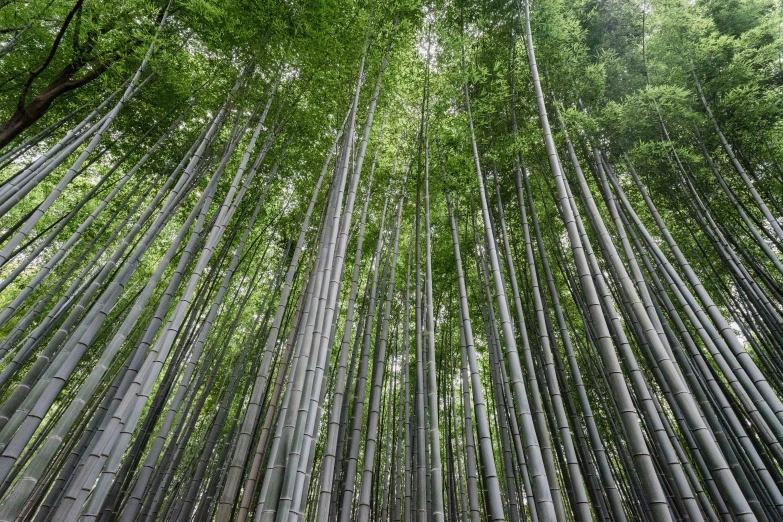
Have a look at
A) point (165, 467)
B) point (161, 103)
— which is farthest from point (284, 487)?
point (161, 103)

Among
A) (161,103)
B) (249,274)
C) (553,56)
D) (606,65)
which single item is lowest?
(249,274)

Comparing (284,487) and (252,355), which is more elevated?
(252,355)

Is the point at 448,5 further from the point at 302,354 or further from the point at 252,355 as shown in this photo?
the point at 252,355

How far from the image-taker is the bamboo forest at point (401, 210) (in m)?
2.14

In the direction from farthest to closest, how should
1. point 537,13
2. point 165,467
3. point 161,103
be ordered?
point 161,103
point 537,13
point 165,467

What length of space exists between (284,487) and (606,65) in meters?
4.65

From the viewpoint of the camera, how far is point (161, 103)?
3.66 metres

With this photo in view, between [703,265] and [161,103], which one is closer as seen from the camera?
[161,103]

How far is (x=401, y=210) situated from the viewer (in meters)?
3.77

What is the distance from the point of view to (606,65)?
12.8 ft

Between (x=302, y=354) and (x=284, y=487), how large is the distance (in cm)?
54

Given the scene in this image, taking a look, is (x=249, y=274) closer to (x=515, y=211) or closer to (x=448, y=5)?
(x=515, y=211)

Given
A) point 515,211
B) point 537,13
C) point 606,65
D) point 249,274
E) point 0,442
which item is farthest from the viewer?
point 249,274

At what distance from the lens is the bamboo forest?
2145mm
